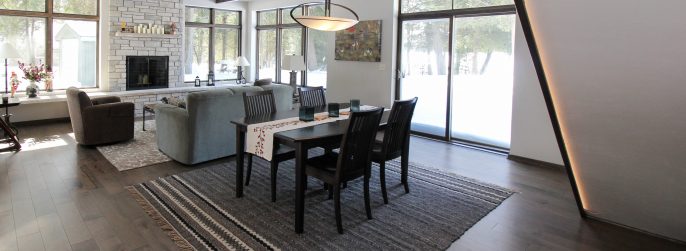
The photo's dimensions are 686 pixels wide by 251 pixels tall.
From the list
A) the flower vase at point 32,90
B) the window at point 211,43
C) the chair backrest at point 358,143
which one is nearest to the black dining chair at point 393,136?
the chair backrest at point 358,143

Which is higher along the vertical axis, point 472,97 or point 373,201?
point 472,97

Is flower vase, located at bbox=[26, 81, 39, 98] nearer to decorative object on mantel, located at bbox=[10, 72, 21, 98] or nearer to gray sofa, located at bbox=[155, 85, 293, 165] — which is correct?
decorative object on mantel, located at bbox=[10, 72, 21, 98]

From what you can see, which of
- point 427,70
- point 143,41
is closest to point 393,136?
point 427,70

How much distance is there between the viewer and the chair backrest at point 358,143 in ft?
10.0

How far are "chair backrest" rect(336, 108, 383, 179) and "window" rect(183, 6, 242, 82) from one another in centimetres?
704

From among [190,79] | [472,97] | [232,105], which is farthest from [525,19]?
[190,79]

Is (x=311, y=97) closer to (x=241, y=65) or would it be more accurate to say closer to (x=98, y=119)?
(x=98, y=119)

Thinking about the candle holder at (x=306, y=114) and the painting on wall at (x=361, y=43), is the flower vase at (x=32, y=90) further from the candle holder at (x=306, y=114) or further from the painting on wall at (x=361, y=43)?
the candle holder at (x=306, y=114)

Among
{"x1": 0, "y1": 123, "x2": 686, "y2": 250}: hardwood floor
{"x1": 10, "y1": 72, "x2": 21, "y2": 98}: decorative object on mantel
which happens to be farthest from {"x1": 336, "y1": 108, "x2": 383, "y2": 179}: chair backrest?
{"x1": 10, "y1": 72, "x2": 21, "y2": 98}: decorative object on mantel

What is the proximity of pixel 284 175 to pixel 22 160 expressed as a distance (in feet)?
9.62

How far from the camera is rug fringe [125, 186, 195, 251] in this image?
2.87 meters

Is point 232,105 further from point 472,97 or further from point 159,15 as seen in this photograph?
point 159,15

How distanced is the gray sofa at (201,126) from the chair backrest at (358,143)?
1916mm

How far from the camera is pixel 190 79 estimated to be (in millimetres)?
9414
